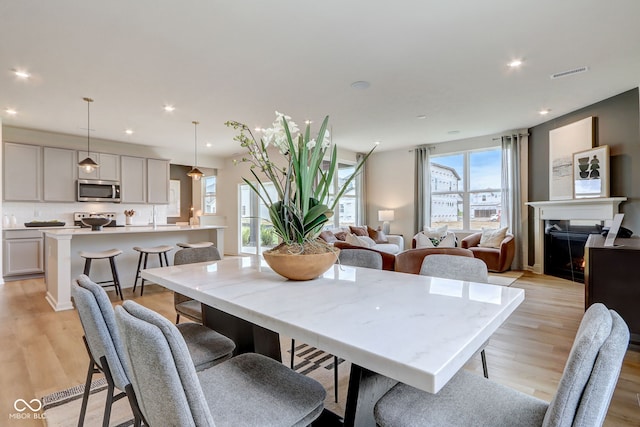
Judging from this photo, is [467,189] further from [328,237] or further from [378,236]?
[328,237]

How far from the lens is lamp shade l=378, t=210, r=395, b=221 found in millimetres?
7625

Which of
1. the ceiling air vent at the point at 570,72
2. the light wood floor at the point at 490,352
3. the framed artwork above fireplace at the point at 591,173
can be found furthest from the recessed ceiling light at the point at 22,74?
the framed artwork above fireplace at the point at 591,173

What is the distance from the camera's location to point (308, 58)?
10.5 ft

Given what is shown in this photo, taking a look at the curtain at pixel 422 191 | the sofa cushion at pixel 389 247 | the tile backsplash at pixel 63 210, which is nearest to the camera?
the tile backsplash at pixel 63 210

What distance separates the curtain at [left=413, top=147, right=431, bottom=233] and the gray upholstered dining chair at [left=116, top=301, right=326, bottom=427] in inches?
260

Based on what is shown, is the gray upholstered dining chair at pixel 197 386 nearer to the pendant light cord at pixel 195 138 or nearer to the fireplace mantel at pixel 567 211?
the pendant light cord at pixel 195 138

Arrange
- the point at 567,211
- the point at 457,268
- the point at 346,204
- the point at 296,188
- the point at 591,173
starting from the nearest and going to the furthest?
the point at 296,188
the point at 457,268
the point at 591,173
the point at 567,211
the point at 346,204


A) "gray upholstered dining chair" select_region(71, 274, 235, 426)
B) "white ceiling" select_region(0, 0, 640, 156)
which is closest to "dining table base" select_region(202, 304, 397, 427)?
"gray upholstered dining chair" select_region(71, 274, 235, 426)

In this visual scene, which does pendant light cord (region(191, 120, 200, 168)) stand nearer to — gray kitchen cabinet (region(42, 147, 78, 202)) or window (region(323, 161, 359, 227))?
gray kitchen cabinet (region(42, 147, 78, 202))

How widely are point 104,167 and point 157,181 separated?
1022 mm

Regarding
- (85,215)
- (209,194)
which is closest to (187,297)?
(85,215)

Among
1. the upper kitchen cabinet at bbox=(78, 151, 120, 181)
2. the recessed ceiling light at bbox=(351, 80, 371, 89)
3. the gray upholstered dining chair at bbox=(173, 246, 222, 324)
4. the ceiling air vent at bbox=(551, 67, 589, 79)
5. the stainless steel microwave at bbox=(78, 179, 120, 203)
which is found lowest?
the gray upholstered dining chair at bbox=(173, 246, 222, 324)

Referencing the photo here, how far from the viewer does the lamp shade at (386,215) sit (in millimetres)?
7625

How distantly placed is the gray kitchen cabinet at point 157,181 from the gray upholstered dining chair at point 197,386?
6706 mm
